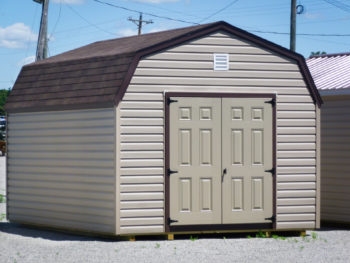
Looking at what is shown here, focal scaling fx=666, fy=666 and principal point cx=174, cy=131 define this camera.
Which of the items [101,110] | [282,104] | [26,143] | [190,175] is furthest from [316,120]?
[26,143]

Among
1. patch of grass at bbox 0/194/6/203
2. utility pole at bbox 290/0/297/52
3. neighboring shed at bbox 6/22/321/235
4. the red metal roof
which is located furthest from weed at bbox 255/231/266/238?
utility pole at bbox 290/0/297/52

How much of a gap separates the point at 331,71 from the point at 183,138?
4.51 meters

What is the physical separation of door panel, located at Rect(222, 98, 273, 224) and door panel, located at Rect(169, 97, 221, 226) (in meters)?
0.14

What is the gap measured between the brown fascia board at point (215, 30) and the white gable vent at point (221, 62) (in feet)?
1.32

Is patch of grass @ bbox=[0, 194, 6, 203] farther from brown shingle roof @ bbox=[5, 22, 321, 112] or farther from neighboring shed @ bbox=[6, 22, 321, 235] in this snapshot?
neighboring shed @ bbox=[6, 22, 321, 235]

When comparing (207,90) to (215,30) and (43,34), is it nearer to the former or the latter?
(215,30)

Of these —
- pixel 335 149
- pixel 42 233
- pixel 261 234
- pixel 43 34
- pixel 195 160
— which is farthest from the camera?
pixel 43 34

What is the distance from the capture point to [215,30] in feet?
34.7

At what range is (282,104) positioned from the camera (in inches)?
427

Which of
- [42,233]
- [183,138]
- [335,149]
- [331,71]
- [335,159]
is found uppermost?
[331,71]

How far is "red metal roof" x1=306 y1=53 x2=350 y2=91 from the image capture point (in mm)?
12429

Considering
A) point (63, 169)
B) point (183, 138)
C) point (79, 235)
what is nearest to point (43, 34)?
point (63, 169)

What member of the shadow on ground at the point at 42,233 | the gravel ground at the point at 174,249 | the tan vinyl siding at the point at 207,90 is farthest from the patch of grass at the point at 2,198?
the tan vinyl siding at the point at 207,90

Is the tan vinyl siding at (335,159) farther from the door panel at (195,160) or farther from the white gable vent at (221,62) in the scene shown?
the door panel at (195,160)
